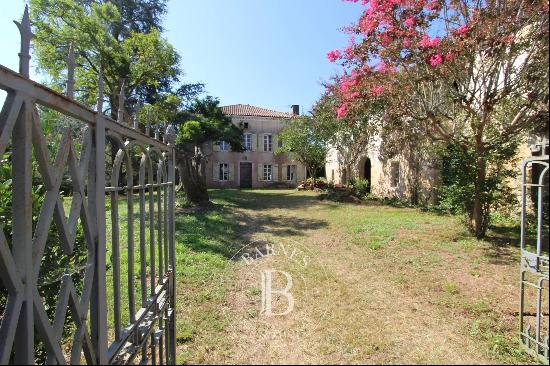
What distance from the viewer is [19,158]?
103 centimetres

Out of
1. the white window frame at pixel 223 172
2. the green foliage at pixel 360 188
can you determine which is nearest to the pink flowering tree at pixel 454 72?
the green foliage at pixel 360 188

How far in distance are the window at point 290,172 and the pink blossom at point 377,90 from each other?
73.6 feet

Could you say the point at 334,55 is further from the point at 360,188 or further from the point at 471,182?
the point at 360,188

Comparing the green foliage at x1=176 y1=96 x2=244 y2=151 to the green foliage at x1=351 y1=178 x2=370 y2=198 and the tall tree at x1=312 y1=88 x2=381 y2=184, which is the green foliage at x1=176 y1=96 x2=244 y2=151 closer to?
the tall tree at x1=312 y1=88 x2=381 y2=184

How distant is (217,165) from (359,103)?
22.1 metres

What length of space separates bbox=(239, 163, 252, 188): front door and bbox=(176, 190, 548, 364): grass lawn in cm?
1696

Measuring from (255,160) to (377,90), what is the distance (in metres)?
22.4

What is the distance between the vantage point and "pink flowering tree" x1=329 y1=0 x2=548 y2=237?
11.4 feet

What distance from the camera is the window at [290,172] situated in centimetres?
2916

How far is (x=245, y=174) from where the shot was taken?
28.7 m

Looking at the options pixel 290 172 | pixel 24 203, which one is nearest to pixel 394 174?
pixel 290 172

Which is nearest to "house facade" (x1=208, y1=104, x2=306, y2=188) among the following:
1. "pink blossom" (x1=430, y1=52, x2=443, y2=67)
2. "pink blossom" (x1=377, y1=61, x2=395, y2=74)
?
"pink blossom" (x1=377, y1=61, x2=395, y2=74)

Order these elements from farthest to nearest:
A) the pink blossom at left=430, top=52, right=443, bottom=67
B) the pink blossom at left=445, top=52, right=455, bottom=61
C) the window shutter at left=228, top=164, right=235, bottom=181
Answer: the window shutter at left=228, top=164, right=235, bottom=181 → the pink blossom at left=430, top=52, right=443, bottom=67 → the pink blossom at left=445, top=52, right=455, bottom=61

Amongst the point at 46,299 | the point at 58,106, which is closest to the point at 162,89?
the point at 46,299
